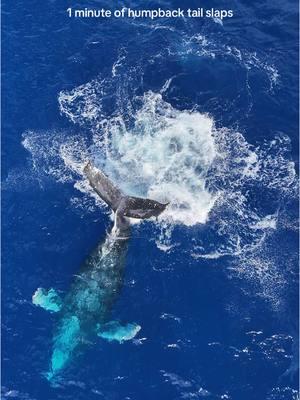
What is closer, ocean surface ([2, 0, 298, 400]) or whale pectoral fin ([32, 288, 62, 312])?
ocean surface ([2, 0, 298, 400])

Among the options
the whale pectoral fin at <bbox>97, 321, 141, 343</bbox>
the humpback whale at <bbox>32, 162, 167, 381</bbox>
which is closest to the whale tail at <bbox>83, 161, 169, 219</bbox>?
the humpback whale at <bbox>32, 162, 167, 381</bbox>

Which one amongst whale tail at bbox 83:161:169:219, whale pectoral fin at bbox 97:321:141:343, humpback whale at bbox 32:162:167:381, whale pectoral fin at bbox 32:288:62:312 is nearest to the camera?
humpback whale at bbox 32:162:167:381

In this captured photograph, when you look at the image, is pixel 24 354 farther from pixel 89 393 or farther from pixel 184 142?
pixel 184 142

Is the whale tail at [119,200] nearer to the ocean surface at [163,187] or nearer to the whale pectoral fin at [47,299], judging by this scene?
the ocean surface at [163,187]

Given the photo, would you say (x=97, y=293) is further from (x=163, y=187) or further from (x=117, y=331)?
(x=163, y=187)

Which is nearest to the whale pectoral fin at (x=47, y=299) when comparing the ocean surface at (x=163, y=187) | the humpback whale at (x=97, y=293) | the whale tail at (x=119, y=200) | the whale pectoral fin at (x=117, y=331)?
the humpback whale at (x=97, y=293)

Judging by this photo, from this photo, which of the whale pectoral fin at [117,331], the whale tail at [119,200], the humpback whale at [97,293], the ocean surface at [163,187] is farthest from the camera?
the whale tail at [119,200]

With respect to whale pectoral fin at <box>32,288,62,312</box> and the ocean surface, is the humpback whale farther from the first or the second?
the ocean surface
